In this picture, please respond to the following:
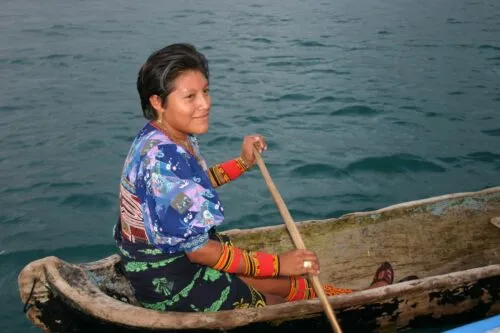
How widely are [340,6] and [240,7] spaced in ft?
15.7

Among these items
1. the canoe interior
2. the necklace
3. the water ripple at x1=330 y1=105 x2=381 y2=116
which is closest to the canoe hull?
the canoe interior

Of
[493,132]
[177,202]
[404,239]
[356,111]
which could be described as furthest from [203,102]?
[356,111]

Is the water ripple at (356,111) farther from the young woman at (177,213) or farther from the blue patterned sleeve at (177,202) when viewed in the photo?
the blue patterned sleeve at (177,202)

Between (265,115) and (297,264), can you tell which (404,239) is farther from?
(265,115)

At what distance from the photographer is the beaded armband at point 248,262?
298 cm

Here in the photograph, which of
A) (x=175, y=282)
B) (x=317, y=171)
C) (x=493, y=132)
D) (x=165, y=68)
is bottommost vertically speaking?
(x=317, y=171)

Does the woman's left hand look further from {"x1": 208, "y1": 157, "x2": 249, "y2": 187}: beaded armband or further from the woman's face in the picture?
the woman's face

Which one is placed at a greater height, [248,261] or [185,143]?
[185,143]

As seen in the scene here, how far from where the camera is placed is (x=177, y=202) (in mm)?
2715

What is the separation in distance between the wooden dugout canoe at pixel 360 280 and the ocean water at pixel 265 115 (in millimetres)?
1626

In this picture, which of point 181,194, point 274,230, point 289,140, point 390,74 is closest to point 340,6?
point 390,74

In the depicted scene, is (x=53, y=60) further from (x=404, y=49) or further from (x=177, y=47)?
(x=177, y=47)

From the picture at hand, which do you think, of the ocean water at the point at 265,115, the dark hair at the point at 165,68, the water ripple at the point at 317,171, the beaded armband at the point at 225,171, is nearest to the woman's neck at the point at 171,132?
the dark hair at the point at 165,68

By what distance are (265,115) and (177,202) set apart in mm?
7608
